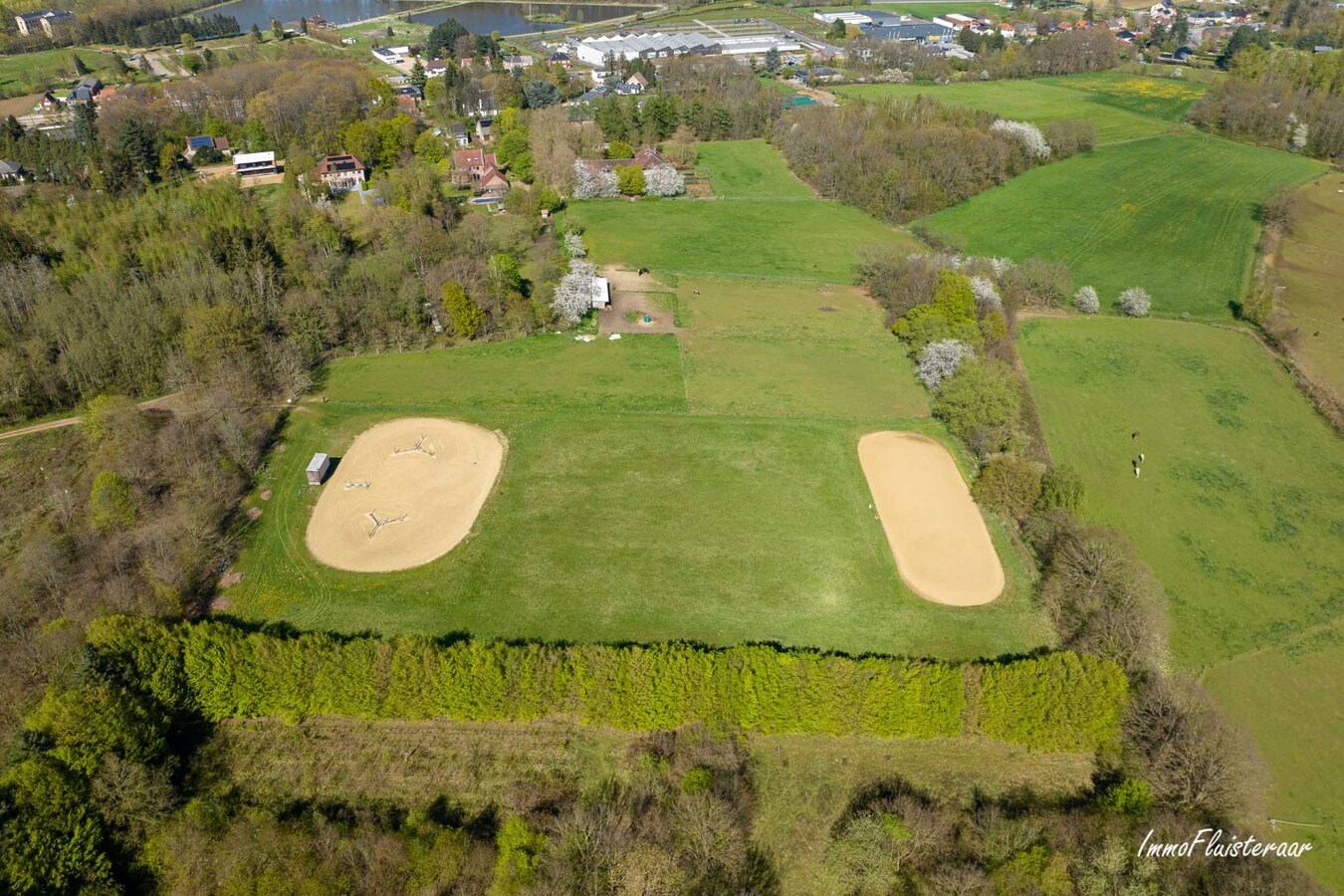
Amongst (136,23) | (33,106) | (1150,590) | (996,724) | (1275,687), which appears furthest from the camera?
(136,23)

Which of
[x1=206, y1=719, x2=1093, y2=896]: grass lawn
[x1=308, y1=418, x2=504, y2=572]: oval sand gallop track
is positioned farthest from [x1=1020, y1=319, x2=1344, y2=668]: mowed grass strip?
[x1=308, y1=418, x2=504, y2=572]: oval sand gallop track

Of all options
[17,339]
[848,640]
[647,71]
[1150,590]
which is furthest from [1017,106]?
[17,339]

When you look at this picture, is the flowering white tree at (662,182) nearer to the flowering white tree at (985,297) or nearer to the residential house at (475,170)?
the residential house at (475,170)

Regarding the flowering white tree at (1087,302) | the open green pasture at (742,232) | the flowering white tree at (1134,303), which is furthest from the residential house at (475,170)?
the flowering white tree at (1134,303)

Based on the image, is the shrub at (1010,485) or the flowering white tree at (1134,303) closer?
the shrub at (1010,485)

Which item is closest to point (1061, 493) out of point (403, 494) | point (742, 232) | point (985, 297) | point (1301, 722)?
point (1301, 722)

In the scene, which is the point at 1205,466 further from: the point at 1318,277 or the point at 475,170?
the point at 475,170

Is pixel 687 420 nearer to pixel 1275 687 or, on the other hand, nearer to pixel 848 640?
pixel 848 640
